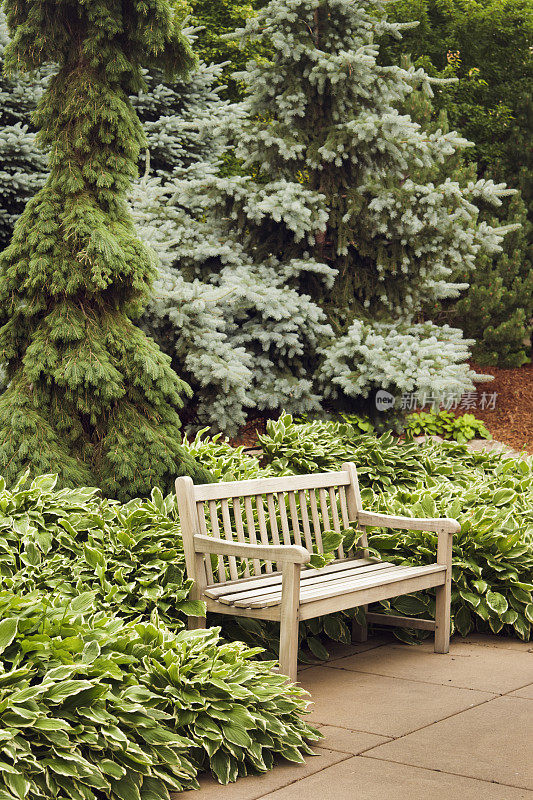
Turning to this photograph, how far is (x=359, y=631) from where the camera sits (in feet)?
16.9

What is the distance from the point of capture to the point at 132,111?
606cm

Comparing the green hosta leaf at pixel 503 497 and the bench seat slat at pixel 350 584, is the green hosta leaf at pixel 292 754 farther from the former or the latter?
the green hosta leaf at pixel 503 497

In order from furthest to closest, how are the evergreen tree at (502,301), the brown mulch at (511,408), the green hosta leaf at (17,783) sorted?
1. the evergreen tree at (502,301)
2. the brown mulch at (511,408)
3. the green hosta leaf at (17,783)

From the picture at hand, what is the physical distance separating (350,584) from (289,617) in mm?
592

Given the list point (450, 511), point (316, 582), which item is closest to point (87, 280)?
point (316, 582)

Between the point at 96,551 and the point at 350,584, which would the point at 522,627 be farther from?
the point at 96,551

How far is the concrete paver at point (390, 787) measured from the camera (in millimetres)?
3025

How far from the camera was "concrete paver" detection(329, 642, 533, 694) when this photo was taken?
4367 millimetres

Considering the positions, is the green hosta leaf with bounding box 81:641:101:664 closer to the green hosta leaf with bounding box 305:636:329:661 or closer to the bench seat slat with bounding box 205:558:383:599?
the bench seat slat with bounding box 205:558:383:599

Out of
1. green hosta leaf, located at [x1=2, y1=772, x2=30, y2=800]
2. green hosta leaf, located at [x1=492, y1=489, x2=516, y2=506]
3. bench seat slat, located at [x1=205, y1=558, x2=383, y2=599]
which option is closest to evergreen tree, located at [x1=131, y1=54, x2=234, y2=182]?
green hosta leaf, located at [x1=492, y1=489, x2=516, y2=506]

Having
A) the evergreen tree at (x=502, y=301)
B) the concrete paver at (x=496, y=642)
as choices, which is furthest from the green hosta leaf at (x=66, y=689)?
the evergreen tree at (x=502, y=301)

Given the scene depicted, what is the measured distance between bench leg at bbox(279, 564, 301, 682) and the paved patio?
0.86 ft

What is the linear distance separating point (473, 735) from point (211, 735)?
113 centimetres

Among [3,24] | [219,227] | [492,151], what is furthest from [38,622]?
[492,151]
